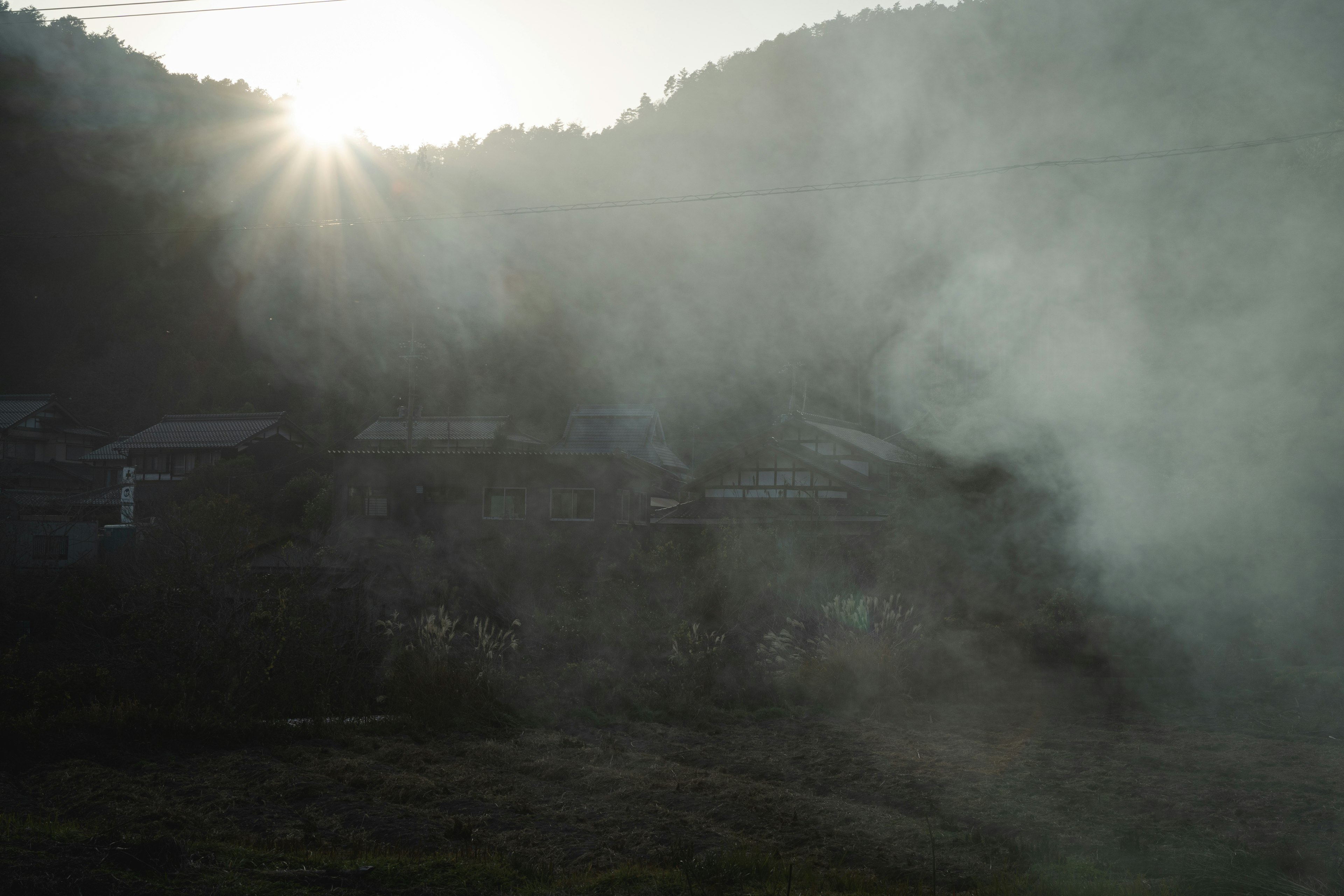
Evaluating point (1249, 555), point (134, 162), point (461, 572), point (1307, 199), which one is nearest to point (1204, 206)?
point (1307, 199)

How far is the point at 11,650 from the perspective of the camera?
24.5ft

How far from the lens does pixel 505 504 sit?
19969 millimetres

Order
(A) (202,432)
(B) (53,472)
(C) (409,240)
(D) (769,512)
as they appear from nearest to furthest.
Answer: (D) (769,512)
(B) (53,472)
(A) (202,432)
(C) (409,240)

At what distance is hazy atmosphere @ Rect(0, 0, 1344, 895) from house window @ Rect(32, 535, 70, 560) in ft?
0.78

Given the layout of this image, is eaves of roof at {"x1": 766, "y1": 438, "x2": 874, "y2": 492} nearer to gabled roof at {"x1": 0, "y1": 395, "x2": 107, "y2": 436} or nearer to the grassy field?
the grassy field

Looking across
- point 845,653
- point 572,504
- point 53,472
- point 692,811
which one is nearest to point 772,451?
point 572,504

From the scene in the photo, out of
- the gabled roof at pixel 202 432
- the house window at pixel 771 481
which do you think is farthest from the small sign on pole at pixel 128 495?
the house window at pixel 771 481

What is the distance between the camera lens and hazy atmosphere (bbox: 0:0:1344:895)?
4.68 metres

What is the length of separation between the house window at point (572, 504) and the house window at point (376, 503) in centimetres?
456

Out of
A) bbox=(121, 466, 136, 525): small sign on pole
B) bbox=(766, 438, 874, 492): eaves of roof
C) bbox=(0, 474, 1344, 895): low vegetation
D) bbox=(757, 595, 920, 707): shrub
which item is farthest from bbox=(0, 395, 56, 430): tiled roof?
bbox=(757, 595, 920, 707): shrub

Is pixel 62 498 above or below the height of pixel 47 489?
below

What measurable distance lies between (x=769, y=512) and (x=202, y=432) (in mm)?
21498

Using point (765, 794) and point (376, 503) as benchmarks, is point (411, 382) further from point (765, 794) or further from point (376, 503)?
point (765, 794)

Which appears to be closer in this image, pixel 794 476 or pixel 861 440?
pixel 794 476
